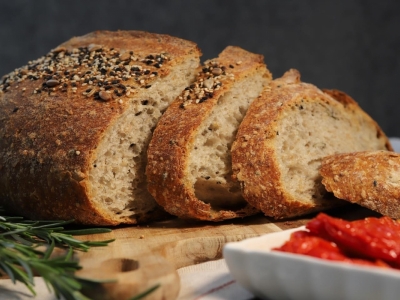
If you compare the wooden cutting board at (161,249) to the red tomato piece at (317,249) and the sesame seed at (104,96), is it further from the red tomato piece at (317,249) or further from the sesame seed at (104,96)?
the sesame seed at (104,96)

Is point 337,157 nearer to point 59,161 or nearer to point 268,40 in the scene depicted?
point 59,161

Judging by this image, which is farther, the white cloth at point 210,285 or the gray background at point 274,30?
the gray background at point 274,30

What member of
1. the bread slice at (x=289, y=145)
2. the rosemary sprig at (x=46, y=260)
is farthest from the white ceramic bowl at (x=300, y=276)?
the bread slice at (x=289, y=145)

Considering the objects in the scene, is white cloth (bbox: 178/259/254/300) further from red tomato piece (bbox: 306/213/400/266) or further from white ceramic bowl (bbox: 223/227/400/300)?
red tomato piece (bbox: 306/213/400/266)

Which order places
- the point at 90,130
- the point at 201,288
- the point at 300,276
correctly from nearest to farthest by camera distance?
1. the point at 300,276
2. the point at 201,288
3. the point at 90,130

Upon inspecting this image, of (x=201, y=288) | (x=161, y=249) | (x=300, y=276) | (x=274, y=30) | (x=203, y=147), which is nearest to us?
(x=300, y=276)

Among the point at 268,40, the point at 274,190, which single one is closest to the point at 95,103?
the point at 274,190

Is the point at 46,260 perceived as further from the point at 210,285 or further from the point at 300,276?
the point at 300,276

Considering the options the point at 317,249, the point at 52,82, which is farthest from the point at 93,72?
the point at 317,249
